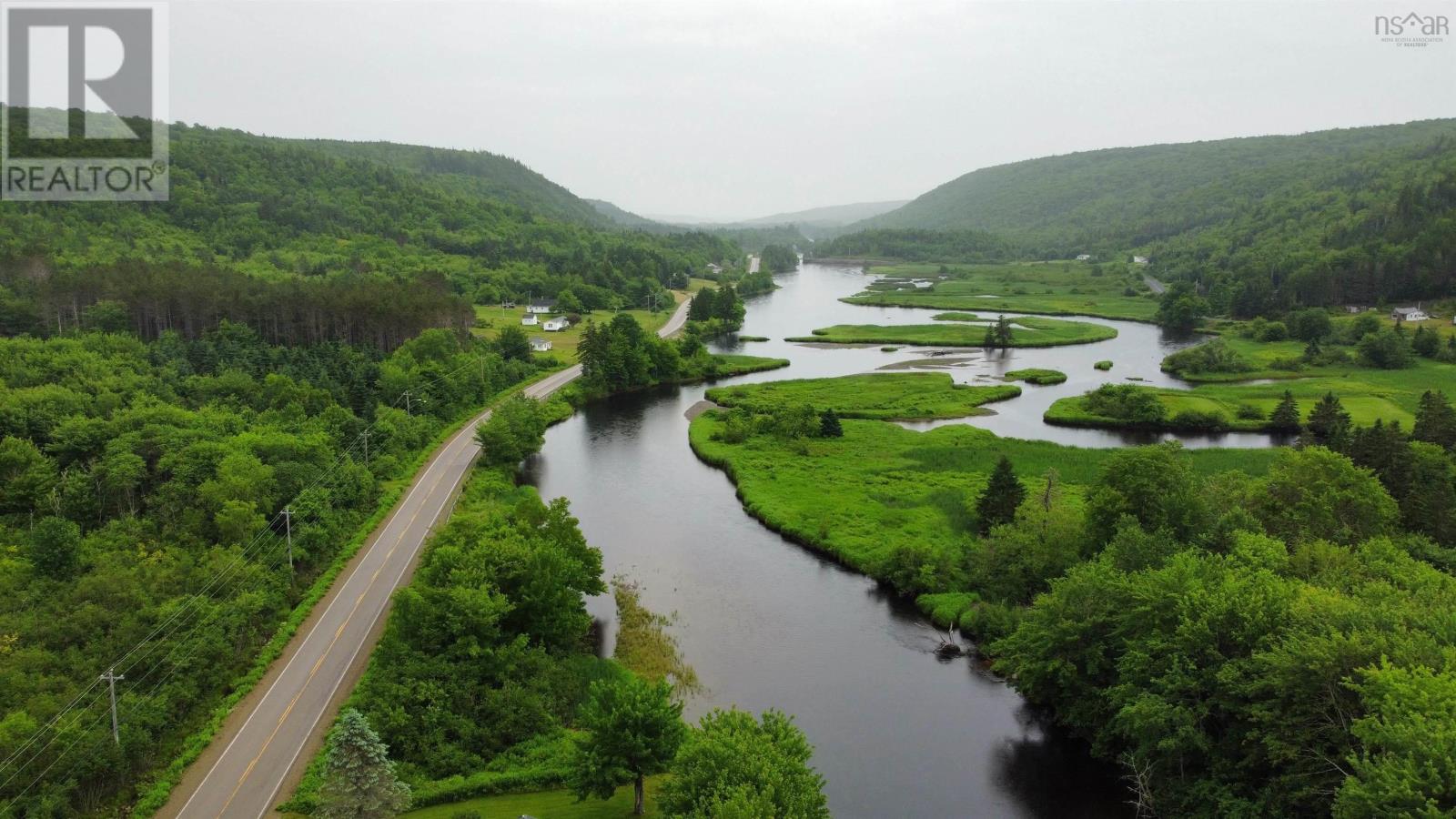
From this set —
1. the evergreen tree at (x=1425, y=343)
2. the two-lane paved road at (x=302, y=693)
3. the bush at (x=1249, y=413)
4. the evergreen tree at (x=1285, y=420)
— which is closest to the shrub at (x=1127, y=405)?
the bush at (x=1249, y=413)

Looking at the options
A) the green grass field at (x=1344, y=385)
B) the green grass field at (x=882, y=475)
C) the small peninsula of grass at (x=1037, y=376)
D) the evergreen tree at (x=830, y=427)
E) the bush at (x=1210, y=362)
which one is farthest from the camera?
the bush at (x=1210, y=362)

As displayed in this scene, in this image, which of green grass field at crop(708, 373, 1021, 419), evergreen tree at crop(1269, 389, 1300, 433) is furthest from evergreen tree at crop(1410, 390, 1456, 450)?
green grass field at crop(708, 373, 1021, 419)

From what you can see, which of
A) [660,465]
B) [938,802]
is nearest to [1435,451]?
[938,802]

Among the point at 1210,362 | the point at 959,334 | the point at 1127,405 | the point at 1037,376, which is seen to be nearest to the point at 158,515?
the point at 1127,405

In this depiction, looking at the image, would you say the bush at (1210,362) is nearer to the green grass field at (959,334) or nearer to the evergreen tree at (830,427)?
the green grass field at (959,334)

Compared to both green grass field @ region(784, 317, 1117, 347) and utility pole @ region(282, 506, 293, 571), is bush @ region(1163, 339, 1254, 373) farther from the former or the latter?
utility pole @ region(282, 506, 293, 571)

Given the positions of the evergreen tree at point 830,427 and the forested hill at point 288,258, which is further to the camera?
the forested hill at point 288,258
